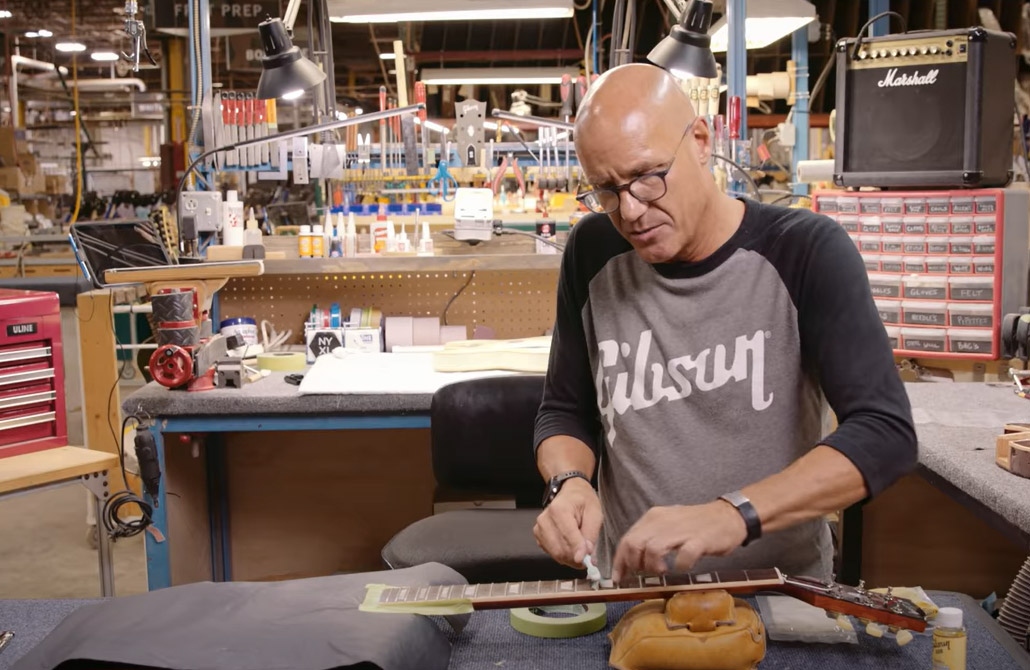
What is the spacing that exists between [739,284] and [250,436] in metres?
2.51

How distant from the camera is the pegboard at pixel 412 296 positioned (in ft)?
11.8

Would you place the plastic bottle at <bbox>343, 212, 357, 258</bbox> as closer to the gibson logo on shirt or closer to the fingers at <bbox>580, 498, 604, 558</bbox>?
the gibson logo on shirt

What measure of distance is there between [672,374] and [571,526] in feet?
0.97

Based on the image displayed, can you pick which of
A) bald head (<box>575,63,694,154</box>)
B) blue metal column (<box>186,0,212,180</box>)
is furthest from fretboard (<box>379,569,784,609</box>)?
blue metal column (<box>186,0,212,180</box>)

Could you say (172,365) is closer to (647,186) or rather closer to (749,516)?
(647,186)

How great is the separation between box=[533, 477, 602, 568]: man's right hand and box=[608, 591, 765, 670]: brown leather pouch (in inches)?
8.2

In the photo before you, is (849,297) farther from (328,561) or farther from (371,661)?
(328,561)

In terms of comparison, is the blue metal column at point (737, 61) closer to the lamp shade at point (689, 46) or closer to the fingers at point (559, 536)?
the lamp shade at point (689, 46)

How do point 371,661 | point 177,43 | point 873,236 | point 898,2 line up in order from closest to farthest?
point 371,661
point 873,236
point 898,2
point 177,43

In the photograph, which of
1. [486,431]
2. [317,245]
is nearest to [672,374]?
[486,431]

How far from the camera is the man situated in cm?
132

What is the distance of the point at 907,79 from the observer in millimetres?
3037

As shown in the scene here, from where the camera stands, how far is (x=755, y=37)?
582 centimetres

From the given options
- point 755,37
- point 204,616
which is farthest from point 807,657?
point 755,37
